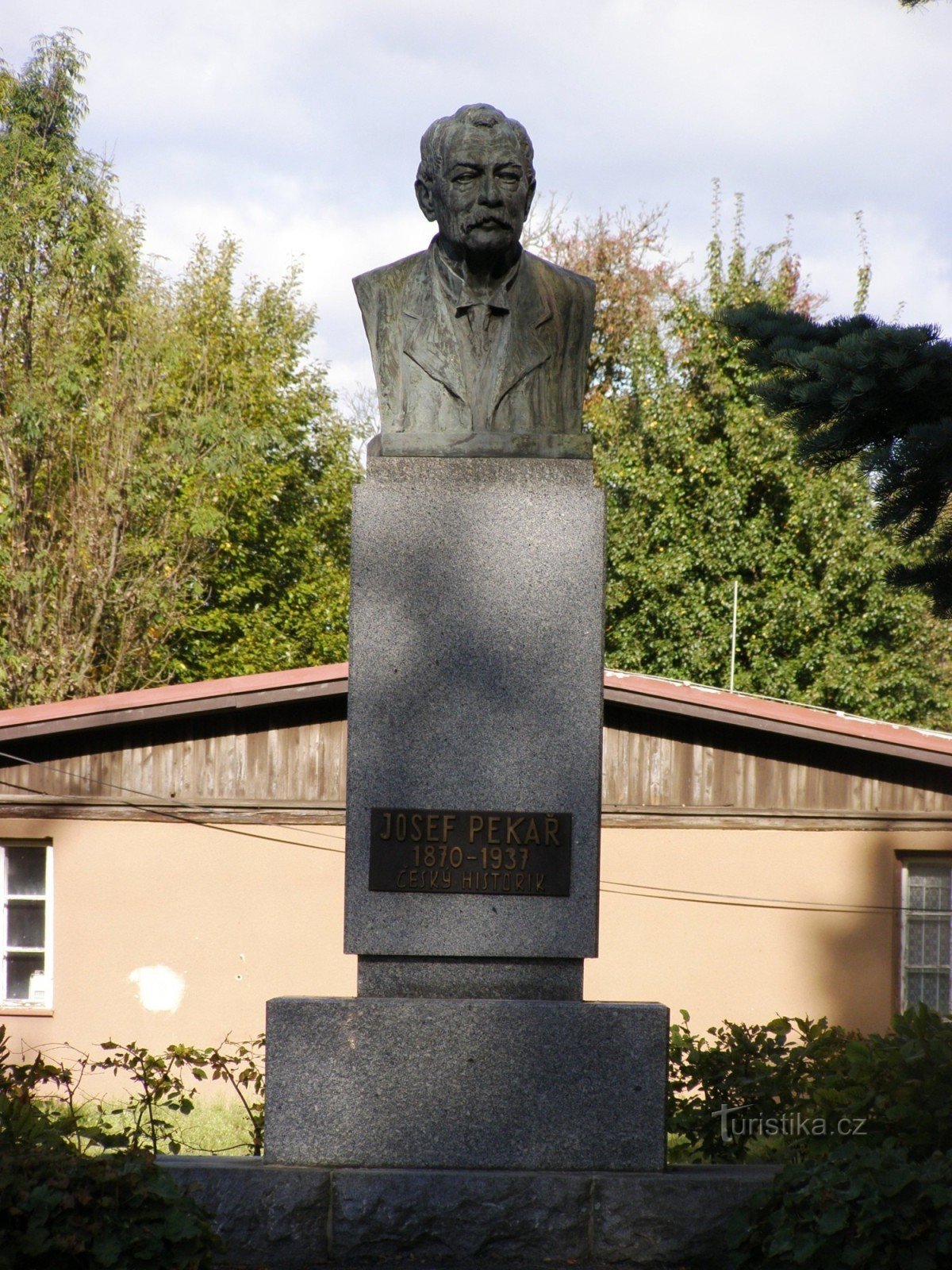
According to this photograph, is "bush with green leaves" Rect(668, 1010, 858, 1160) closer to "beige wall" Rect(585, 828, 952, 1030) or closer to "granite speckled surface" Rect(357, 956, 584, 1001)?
"granite speckled surface" Rect(357, 956, 584, 1001)

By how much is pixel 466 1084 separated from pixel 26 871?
1065 centimetres

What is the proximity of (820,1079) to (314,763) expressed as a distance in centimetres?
961

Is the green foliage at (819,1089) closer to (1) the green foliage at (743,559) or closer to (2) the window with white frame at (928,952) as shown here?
(2) the window with white frame at (928,952)

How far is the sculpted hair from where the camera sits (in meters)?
5.38

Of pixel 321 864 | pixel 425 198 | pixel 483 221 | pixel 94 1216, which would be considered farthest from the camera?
pixel 321 864

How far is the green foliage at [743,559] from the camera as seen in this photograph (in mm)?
24906

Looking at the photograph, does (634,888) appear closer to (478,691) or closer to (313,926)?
(313,926)

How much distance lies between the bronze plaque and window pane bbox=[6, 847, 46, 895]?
1032cm

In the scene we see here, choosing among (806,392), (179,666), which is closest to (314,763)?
(806,392)

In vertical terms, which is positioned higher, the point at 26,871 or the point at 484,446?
the point at 484,446

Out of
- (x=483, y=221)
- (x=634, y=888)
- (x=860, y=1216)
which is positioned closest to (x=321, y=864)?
(x=634, y=888)

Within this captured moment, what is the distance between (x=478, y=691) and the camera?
5.25m

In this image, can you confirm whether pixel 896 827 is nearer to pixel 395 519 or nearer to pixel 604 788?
pixel 604 788

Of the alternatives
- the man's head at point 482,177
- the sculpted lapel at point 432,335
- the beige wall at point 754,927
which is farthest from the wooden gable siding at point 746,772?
the man's head at point 482,177
